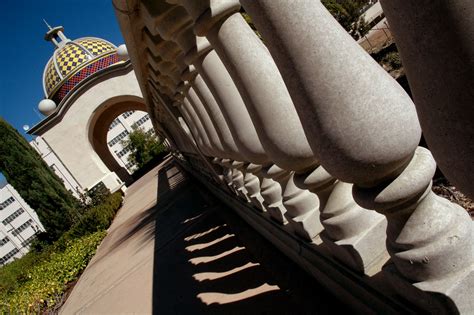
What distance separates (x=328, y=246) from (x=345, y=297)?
10.2 inches

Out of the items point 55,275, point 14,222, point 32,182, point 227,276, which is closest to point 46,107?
point 32,182

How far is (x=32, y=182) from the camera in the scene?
1739 cm

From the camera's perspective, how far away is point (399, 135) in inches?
33.4

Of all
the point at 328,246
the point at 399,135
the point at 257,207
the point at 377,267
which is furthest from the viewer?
the point at 257,207

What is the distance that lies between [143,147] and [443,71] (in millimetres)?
41122

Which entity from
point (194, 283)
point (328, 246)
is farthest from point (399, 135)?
point (194, 283)

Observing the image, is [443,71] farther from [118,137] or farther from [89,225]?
[118,137]

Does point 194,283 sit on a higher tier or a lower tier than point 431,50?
lower

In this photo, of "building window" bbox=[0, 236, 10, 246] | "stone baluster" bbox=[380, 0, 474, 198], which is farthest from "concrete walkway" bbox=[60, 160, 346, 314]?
"building window" bbox=[0, 236, 10, 246]

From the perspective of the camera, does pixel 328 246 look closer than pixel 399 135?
No

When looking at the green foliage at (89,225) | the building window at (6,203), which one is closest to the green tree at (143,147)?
the green foliage at (89,225)


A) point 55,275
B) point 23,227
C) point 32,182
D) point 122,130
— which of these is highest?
point 122,130

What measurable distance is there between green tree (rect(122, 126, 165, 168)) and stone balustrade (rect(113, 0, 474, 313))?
37.2 meters

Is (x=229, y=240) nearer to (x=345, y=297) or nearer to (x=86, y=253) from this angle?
(x=345, y=297)
